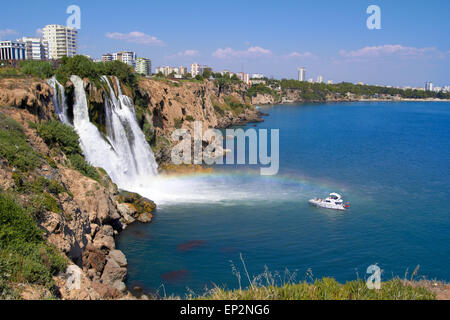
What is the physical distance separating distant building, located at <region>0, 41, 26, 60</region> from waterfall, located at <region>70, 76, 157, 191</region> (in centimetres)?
6986

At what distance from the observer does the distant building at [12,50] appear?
8902 centimetres

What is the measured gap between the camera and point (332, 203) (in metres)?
25.5

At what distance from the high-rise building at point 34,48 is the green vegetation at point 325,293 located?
313 ft

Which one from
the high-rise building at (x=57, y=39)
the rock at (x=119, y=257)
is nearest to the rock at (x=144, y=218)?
the rock at (x=119, y=257)

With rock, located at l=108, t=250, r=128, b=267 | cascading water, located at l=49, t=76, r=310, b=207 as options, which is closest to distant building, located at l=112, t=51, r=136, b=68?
cascading water, located at l=49, t=76, r=310, b=207

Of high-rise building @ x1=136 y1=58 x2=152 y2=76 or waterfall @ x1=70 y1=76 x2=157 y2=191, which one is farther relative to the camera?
high-rise building @ x1=136 y1=58 x2=152 y2=76

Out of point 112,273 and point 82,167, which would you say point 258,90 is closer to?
point 82,167

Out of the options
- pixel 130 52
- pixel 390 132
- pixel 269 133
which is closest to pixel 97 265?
pixel 269 133

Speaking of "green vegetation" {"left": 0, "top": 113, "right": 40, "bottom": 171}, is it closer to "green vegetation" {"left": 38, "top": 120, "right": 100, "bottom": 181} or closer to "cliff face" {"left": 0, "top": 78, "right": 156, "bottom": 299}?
"cliff face" {"left": 0, "top": 78, "right": 156, "bottom": 299}

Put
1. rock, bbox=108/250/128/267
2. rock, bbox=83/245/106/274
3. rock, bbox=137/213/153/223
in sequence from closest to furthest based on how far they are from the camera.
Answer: rock, bbox=83/245/106/274 < rock, bbox=108/250/128/267 < rock, bbox=137/213/153/223

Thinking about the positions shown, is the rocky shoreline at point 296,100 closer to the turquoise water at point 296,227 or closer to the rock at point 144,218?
the turquoise water at point 296,227

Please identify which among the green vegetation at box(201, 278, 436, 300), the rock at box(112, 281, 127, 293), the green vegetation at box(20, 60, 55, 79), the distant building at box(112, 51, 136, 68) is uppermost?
the distant building at box(112, 51, 136, 68)

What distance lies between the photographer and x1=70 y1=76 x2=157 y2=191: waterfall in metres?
26.0
